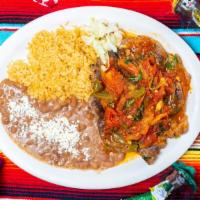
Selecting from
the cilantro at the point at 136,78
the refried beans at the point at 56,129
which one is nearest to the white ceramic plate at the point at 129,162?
the refried beans at the point at 56,129

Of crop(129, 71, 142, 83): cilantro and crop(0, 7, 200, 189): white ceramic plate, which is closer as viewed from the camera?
crop(129, 71, 142, 83): cilantro

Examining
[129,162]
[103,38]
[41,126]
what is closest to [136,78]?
[103,38]

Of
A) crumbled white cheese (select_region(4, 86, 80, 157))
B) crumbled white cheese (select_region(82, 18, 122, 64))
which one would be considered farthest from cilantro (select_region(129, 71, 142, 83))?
crumbled white cheese (select_region(4, 86, 80, 157))

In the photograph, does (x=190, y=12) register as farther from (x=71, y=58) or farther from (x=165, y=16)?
(x=71, y=58)

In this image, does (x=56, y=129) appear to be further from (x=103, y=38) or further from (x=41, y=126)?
(x=103, y=38)

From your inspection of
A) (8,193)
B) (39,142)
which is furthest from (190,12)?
(8,193)

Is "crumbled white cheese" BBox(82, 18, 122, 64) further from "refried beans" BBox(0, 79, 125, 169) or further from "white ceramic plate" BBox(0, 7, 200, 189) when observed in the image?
"refried beans" BBox(0, 79, 125, 169)
